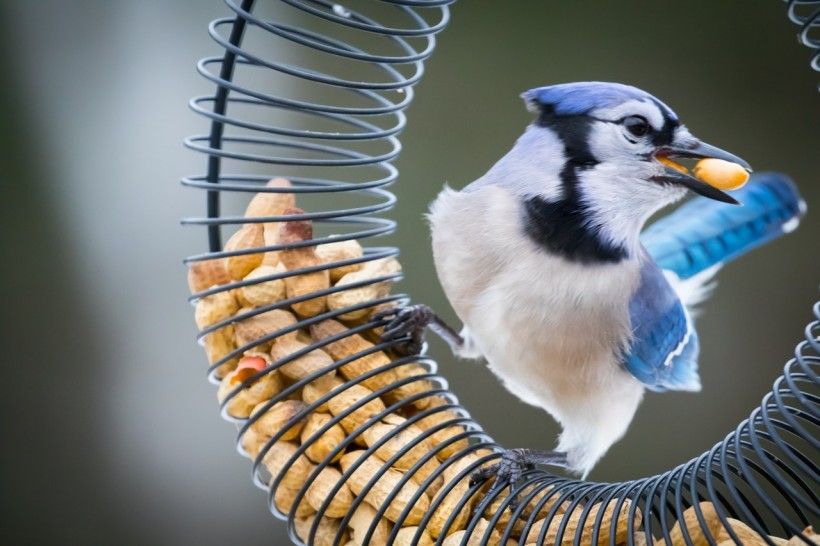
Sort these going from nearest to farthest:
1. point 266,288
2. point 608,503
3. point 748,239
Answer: point 608,503 → point 266,288 → point 748,239

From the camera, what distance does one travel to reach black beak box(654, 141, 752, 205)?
1032 millimetres

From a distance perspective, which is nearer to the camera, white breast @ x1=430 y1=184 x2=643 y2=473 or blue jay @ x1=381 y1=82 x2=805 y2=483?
blue jay @ x1=381 y1=82 x2=805 y2=483

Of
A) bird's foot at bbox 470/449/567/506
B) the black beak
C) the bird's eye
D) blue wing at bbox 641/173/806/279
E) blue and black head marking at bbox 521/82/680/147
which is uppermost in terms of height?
blue and black head marking at bbox 521/82/680/147

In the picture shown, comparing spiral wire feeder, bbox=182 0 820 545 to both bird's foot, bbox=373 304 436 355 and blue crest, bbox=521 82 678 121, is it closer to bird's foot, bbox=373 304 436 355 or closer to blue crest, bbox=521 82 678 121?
bird's foot, bbox=373 304 436 355

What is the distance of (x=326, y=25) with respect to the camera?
7.66ft

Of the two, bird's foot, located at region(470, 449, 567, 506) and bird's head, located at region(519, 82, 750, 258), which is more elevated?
bird's head, located at region(519, 82, 750, 258)

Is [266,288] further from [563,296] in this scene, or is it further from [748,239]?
[748,239]

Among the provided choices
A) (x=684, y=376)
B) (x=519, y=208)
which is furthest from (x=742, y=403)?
(x=519, y=208)

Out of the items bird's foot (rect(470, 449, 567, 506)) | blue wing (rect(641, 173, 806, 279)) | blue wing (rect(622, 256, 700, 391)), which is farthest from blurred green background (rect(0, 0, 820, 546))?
bird's foot (rect(470, 449, 567, 506))

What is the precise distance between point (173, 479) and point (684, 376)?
1368 mm

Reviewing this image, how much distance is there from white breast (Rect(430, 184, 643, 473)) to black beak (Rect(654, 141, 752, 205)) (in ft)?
0.48

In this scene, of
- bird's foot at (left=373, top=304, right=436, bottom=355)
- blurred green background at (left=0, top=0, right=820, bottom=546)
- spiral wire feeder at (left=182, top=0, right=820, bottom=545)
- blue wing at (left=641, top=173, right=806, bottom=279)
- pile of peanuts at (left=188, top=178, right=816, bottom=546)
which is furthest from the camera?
blurred green background at (left=0, top=0, right=820, bottom=546)

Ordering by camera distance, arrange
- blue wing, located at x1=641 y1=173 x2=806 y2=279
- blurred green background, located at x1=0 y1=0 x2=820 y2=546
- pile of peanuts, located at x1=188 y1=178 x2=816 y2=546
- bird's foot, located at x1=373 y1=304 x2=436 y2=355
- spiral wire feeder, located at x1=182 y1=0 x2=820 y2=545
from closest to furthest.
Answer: spiral wire feeder, located at x1=182 y1=0 x2=820 y2=545, pile of peanuts, located at x1=188 y1=178 x2=816 y2=546, bird's foot, located at x1=373 y1=304 x2=436 y2=355, blue wing, located at x1=641 y1=173 x2=806 y2=279, blurred green background, located at x1=0 y1=0 x2=820 y2=546

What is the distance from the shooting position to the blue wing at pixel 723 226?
1300 mm
